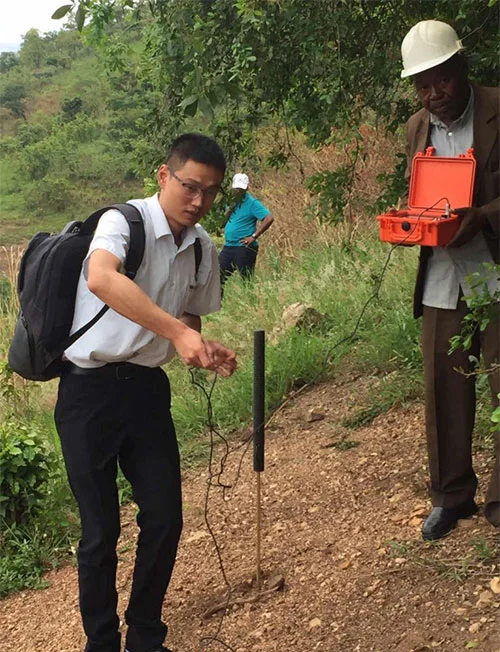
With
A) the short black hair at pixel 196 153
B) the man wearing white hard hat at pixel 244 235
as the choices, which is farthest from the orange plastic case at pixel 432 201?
the man wearing white hard hat at pixel 244 235

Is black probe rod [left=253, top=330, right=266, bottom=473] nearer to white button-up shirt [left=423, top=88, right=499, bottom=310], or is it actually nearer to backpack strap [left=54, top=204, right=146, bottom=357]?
white button-up shirt [left=423, top=88, right=499, bottom=310]

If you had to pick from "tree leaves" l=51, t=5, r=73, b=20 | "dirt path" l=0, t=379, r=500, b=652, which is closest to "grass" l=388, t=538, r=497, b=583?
"dirt path" l=0, t=379, r=500, b=652

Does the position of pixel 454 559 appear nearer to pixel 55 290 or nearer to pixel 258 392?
pixel 258 392

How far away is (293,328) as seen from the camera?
739 cm

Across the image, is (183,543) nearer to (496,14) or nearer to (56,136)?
(496,14)

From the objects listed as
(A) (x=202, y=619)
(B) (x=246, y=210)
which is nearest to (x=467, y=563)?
(A) (x=202, y=619)

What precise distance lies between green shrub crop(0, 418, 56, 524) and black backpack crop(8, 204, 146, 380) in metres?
1.97

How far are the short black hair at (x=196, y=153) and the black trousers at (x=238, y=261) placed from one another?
22.5 ft

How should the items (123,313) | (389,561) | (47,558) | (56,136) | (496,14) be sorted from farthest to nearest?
(56,136) < (47,558) < (496,14) < (389,561) < (123,313)

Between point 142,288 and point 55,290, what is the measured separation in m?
0.29

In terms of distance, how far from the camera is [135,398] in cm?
324

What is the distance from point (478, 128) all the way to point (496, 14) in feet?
3.40

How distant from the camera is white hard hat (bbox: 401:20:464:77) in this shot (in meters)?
3.46

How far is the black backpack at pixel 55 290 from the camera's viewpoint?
3.17 metres
